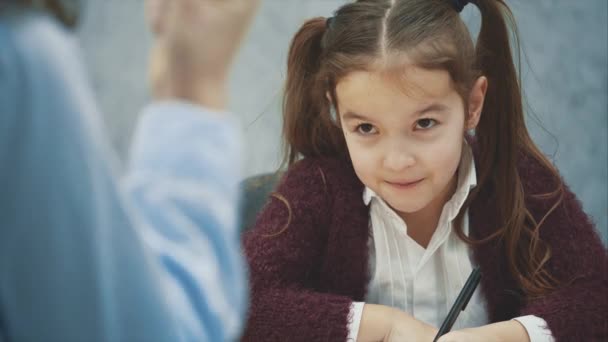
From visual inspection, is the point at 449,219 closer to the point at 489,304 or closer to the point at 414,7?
the point at 489,304

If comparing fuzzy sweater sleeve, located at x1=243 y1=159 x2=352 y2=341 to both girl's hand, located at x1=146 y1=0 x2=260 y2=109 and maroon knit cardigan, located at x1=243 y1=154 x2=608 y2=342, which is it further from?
girl's hand, located at x1=146 y1=0 x2=260 y2=109

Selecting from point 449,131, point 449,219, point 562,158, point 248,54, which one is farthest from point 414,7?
point 562,158

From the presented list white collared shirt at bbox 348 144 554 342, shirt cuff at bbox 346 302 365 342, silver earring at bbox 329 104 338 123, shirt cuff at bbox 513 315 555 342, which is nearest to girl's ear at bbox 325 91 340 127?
silver earring at bbox 329 104 338 123

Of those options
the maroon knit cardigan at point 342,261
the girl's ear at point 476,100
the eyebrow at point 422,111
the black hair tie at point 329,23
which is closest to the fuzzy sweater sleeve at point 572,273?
the maroon knit cardigan at point 342,261

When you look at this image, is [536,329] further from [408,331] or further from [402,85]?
[402,85]

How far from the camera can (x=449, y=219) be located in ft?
3.77

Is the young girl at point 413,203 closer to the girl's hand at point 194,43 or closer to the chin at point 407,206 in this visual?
the chin at point 407,206

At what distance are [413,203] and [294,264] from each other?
0.19m

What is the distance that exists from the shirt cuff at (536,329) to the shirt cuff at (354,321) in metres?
0.21

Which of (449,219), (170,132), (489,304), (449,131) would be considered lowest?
(489,304)

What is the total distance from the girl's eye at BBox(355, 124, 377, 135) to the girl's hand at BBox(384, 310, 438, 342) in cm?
24

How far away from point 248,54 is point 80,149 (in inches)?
49.8

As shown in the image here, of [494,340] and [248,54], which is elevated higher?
[248,54]

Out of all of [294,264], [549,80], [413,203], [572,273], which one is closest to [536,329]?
[572,273]
